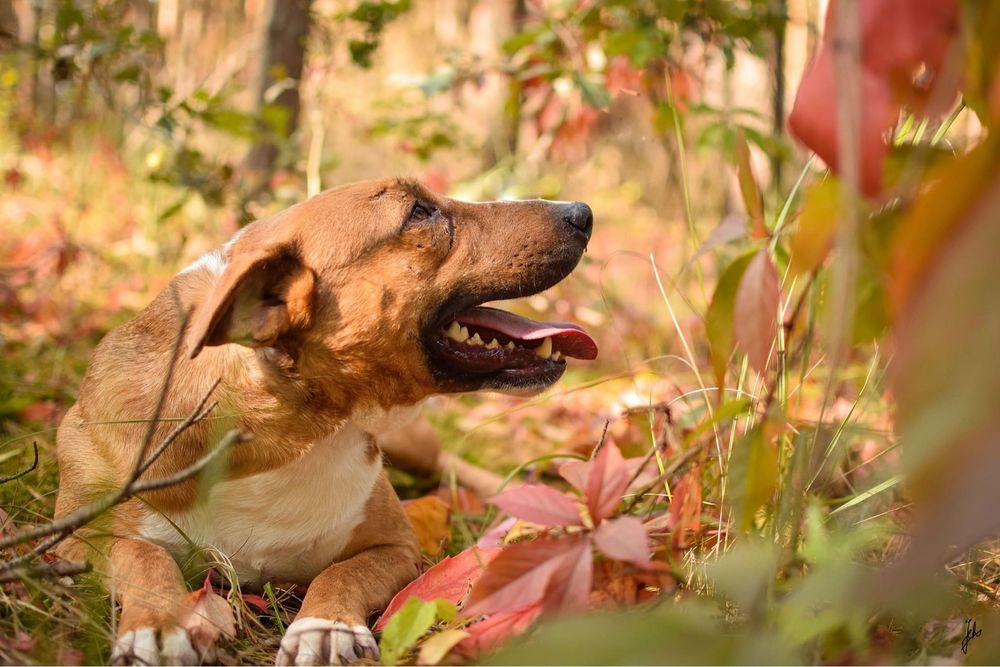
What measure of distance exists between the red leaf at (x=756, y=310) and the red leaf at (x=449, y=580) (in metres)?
0.91

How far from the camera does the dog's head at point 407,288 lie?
2.47 meters

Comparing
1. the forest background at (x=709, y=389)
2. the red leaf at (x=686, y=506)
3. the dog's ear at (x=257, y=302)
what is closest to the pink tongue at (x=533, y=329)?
the forest background at (x=709, y=389)

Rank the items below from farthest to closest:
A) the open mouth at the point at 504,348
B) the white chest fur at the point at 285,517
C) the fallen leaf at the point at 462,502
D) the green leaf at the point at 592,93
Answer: the green leaf at the point at 592,93 → the fallen leaf at the point at 462,502 → the open mouth at the point at 504,348 → the white chest fur at the point at 285,517

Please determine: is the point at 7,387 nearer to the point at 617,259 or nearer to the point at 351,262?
the point at 351,262

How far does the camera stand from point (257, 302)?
7.81 ft

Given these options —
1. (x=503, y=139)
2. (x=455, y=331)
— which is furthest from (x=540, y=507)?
(x=503, y=139)

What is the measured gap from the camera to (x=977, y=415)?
0.96m

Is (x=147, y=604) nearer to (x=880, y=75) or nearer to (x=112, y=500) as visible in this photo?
(x=112, y=500)

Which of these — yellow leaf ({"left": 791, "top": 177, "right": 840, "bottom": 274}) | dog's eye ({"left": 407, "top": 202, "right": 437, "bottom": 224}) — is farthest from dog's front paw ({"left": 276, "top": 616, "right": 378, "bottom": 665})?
yellow leaf ({"left": 791, "top": 177, "right": 840, "bottom": 274})

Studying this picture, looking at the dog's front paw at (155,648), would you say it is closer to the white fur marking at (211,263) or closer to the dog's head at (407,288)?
the dog's head at (407,288)

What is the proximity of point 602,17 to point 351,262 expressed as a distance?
9.15ft

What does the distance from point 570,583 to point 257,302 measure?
49.7 inches

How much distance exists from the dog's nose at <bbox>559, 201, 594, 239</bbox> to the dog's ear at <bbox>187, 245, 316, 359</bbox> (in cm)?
82

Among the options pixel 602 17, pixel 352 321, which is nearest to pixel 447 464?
pixel 352 321
